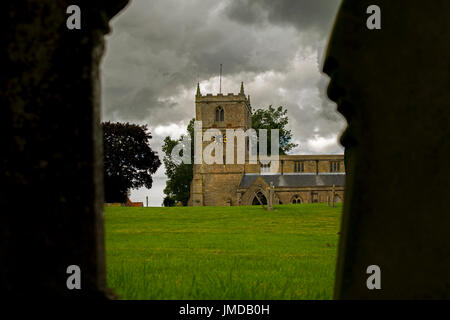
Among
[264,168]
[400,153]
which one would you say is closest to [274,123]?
[264,168]

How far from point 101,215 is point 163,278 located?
9.81ft

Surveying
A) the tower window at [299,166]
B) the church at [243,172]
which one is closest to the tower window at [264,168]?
the church at [243,172]

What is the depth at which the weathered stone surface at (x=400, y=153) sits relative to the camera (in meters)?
2.50

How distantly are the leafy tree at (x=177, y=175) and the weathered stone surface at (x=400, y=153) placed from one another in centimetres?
6256

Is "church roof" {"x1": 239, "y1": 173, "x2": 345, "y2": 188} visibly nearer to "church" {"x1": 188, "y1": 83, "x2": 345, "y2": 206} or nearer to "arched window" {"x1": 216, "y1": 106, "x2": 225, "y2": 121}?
"church" {"x1": 188, "y1": 83, "x2": 345, "y2": 206}

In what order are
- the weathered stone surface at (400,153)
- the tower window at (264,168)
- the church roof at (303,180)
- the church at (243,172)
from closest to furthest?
the weathered stone surface at (400,153) → the church at (243,172) → the church roof at (303,180) → the tower window at (264,168)

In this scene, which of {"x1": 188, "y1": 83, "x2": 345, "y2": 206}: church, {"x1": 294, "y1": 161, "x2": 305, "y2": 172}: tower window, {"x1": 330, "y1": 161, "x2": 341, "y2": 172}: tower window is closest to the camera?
{"x1": 188, "y1": 83, "x2": 345, "y2": 206}: church

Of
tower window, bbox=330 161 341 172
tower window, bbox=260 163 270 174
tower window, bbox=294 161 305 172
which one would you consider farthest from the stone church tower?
tower window, bbox=330 161 341 172

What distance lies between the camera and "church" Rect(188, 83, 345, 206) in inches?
2253

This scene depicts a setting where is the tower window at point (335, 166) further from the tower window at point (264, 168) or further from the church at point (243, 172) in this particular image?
the tower window at point (264, 168)

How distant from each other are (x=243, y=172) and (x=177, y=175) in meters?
9.67

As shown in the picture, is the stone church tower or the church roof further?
the stone church tower
